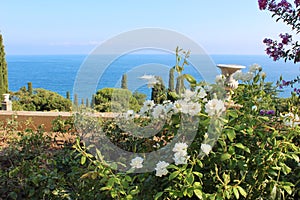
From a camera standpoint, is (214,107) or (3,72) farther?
(3,72)

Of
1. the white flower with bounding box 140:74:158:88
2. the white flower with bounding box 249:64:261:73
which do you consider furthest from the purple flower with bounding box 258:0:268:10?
the white flower with bounding box 140:74:158:88

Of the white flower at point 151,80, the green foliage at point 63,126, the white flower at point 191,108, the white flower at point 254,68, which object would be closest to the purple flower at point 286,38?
the white flower at point 254,68

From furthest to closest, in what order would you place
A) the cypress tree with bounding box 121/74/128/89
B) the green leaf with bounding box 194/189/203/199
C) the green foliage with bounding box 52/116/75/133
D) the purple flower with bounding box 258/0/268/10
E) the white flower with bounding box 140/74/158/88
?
the green foliage with bounding box 52/116/75/133
the purple flower with bounding box 258/0/268/10
the cypress tree with bounding box 121/74/128/89
the white flower with bounding box 140/74/158/88
the green leaf with bounding box 194/189/203/199

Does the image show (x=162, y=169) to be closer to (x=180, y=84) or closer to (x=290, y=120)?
(x=180, y=84)

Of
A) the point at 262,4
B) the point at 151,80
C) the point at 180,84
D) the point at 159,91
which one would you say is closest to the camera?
the point at 151,80

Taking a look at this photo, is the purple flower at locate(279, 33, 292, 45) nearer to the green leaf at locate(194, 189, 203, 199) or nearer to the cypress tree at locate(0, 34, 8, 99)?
the green leaf at locate(194, 189, 203, 199)

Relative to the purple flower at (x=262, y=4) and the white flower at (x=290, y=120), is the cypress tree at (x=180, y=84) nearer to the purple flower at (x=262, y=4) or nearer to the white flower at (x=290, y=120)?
the white flower at (x=290, y=120)

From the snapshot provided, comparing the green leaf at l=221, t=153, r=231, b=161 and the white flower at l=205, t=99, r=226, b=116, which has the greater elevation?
the white flower at l=205, t=99, r=226, b=116

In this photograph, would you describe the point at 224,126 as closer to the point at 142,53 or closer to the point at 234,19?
the point at 142,53

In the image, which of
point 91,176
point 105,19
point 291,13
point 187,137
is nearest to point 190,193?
point 187,137

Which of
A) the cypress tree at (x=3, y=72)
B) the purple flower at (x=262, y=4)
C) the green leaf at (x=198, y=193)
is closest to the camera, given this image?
the green leaf at (x=198, y=193)

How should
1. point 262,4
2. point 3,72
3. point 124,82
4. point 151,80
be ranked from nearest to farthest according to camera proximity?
1. point 151,80
2. point 124,82
3. point 262,4
4. point 3,72

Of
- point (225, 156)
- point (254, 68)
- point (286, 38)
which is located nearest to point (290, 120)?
point (254, 68)

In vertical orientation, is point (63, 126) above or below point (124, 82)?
below
